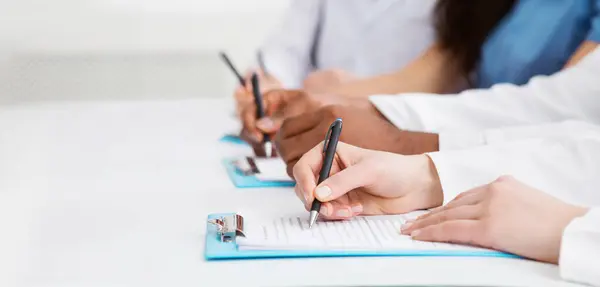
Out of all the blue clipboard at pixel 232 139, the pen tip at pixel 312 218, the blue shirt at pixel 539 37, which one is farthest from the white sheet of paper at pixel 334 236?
the blue shirt at pixel 539 37

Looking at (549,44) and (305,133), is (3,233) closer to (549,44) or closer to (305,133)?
(305,133)

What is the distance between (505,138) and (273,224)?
0.34 metres

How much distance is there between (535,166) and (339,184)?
22 cm

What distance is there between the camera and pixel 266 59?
6.31 feet

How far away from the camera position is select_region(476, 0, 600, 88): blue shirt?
1317 millimetres

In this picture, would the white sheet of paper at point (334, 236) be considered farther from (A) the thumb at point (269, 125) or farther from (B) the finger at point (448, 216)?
(A) the thumb at point (269, 125)

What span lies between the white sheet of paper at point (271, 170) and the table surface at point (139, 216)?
4 cm

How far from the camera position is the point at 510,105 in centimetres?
109

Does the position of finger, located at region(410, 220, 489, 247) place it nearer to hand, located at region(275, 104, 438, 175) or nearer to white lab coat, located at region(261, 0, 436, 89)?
hand, located at region(275, 104, 438, 175)

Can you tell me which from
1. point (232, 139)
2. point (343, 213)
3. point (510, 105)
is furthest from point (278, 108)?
point (343, 213)

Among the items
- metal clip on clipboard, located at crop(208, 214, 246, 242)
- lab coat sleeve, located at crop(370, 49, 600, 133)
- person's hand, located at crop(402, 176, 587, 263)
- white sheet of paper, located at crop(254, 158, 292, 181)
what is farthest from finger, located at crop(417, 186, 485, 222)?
lab coat sleeve, located at crop(370, 49, 600, 133)

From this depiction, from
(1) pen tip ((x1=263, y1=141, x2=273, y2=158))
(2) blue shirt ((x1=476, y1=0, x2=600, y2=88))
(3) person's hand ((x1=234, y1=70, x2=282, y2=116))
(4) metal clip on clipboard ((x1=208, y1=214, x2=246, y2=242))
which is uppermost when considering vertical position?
(3) person's hand ((x1=234, y1=70, x2=282, y2=116))

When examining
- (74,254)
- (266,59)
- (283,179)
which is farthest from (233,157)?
(266,59)

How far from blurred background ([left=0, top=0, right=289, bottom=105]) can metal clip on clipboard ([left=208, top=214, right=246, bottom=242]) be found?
3.63ft
